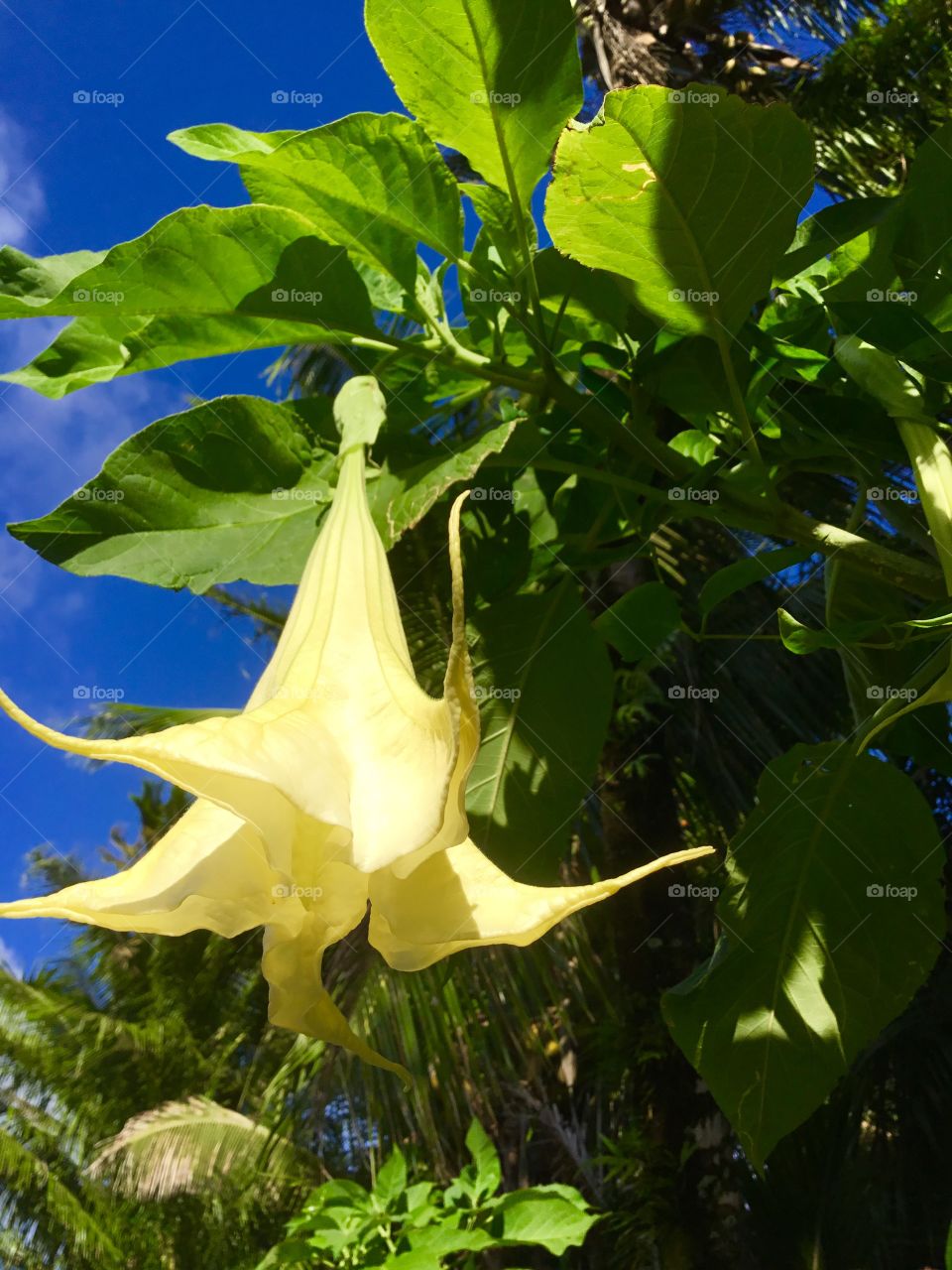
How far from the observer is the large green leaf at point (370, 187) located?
0.38 metres

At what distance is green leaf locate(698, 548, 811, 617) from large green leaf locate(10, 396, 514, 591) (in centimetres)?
12

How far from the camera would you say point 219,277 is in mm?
397

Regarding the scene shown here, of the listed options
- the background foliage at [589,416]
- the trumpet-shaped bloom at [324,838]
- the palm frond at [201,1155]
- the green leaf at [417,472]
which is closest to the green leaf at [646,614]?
the background foliage at [589,416]

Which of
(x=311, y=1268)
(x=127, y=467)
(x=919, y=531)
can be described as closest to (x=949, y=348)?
(x=919, y=531)

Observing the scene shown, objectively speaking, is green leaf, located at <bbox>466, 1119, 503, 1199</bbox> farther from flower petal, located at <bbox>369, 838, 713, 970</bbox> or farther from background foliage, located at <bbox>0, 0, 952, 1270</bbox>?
flower petal, located at <bbox>369, 838, 713, 970</bbox>

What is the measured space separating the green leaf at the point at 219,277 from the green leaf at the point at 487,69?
0.07 meters

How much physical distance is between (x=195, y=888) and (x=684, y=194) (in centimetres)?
29

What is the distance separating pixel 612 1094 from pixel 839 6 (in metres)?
3.89

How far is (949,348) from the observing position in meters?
0.41

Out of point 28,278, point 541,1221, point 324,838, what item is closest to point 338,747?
point 324,838

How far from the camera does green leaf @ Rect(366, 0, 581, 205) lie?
37 centimetres

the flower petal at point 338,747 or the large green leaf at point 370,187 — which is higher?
the large green leaf at point 370,187

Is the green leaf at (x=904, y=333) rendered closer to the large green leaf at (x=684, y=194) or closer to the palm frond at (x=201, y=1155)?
the large green leaf at (x=684, y=194)

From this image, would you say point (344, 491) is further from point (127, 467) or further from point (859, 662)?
point (859, 662)
